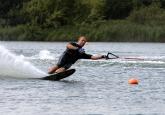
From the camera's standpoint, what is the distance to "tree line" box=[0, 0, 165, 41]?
85750 millimetres

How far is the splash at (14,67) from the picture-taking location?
31.3m

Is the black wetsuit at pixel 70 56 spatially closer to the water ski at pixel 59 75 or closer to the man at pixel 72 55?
the man at pixel 72 55

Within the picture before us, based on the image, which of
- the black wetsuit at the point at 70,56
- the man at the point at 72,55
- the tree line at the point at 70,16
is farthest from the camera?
the tree line at the point at 70,16

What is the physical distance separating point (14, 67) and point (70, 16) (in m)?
64.6

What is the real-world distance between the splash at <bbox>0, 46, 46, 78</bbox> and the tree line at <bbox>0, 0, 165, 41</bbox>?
154 feet

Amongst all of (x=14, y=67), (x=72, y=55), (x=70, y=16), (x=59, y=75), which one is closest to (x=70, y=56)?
(x=72, y=55)

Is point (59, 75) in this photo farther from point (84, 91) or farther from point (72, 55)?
point (84, 91)

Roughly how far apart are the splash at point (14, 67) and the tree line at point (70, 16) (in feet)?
154

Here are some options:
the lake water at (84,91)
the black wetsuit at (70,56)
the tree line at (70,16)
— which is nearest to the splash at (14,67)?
the lake water at (84,91)

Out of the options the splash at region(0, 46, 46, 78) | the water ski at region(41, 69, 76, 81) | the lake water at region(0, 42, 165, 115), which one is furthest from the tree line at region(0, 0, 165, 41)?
the water ski at region(41, 69, 76, 81)

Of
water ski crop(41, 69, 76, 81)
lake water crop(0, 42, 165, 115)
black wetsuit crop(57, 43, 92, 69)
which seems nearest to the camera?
lake water crop(0, 42, 165, 115)

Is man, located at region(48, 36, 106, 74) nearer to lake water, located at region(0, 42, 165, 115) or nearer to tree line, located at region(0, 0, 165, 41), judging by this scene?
lake water, located at region(0, 42, 165, 115)

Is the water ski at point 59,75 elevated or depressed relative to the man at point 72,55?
depressed

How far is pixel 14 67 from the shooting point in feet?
104
